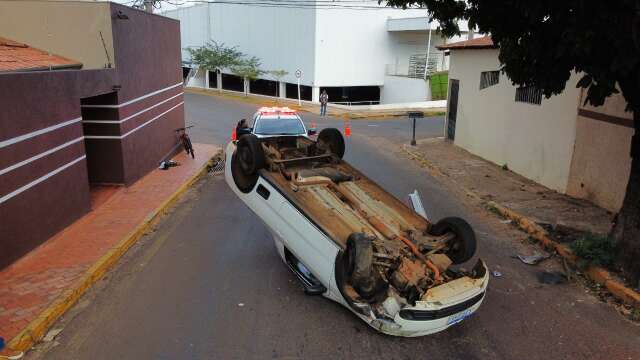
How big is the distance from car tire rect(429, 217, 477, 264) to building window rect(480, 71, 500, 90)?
10472 millimetres

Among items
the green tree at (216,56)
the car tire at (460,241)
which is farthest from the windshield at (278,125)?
the green tree at (216,56)

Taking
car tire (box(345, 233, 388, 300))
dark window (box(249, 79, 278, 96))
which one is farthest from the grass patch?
dark window (box(249, 79, 278, 96))

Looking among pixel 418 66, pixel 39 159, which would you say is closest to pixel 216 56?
pixel 418 66

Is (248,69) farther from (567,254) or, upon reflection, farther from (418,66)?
(567,254)

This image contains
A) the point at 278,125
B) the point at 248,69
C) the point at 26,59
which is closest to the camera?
the point at 26,59

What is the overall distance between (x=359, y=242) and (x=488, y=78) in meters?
12.7

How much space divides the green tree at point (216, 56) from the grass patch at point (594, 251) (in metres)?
37.0

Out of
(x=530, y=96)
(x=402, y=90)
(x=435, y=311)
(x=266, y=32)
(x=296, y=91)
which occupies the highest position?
(x=266, y=32)

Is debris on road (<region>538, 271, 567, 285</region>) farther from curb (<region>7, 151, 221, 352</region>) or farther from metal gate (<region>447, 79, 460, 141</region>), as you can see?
metal gate (<region>447, 79, 460, 141</region>)

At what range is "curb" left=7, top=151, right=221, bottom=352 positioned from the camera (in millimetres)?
5523

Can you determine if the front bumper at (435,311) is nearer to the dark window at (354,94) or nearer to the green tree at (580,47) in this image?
the green tree at (580,47)

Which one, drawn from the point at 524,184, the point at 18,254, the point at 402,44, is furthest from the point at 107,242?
the point at 402,44

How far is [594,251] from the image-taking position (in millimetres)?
7602

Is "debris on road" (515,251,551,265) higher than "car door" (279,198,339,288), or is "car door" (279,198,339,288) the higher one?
"car door" (279,198,339,288)
